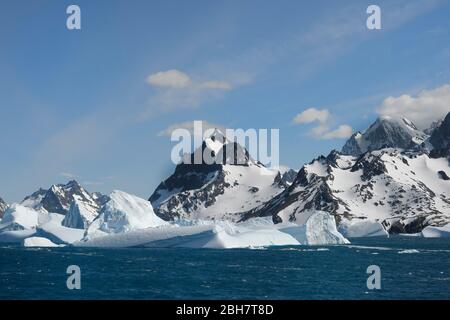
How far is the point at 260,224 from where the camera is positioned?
163500mm

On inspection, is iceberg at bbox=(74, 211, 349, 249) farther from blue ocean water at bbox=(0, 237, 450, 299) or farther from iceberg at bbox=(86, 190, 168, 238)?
blue ocean water at bbox=(0, 237, 450, 299)

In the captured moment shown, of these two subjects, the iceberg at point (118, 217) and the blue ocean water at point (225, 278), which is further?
the iceberg at point (118, 217)

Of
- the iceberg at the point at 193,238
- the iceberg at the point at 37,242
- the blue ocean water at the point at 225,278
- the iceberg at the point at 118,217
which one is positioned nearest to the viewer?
the blue ocean water at the point at 225,278

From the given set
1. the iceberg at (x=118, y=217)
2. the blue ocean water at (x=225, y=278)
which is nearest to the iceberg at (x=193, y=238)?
the iceberg at (x=118, y=217)

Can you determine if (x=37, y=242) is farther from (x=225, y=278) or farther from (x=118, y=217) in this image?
(x=225, y=278)

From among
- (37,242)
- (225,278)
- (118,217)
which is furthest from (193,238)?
(225,278)

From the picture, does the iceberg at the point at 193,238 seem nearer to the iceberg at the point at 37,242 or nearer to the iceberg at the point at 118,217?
the iceberg at the point at 118,217

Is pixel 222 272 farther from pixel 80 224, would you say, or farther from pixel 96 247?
pixel 80 224

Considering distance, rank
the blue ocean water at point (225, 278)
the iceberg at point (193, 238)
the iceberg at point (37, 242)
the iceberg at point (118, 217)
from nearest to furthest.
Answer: the blue ocean water at point (225, 278) < the iceberg at point (193, 238) < the iceberg at point (118, 217) < the iceberg at point (37, 242)

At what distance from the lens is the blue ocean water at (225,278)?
5516 cm

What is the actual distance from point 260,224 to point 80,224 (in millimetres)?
51825

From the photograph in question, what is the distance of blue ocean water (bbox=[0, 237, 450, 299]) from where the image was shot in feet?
181

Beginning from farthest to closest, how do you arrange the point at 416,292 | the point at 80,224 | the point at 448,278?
the point at 80,224 < the point at 448,278 < the point at 416,292
